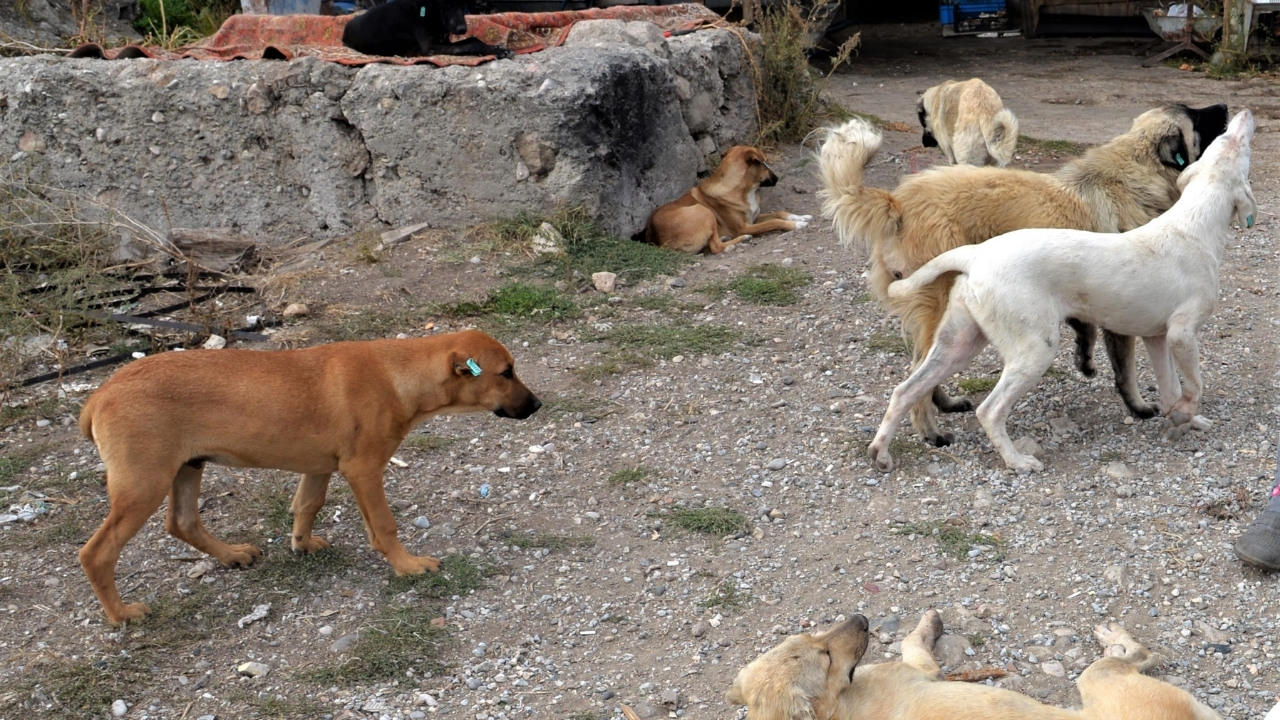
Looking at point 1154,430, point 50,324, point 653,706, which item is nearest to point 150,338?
point 50,324

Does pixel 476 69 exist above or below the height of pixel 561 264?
above

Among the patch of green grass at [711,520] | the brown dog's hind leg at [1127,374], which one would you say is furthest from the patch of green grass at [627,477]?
the brown dog's hind leg at [1127,374]

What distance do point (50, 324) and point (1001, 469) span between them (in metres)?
5.28

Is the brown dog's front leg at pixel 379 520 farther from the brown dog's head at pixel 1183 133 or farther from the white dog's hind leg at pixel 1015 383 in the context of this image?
the brown dog's head at pixel 1183 133

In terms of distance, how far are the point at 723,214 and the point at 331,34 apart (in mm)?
3600

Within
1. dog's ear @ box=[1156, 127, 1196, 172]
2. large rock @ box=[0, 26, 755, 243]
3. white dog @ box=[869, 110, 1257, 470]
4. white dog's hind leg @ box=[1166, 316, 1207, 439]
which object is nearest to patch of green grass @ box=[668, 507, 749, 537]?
white dog @ box=[869, 110, 1257, 470]

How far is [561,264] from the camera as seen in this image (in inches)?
292

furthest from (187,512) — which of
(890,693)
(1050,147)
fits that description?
(1050,147)

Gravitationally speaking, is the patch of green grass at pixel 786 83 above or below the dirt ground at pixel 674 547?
above

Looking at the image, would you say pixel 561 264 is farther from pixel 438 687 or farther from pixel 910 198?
pixel 438 687

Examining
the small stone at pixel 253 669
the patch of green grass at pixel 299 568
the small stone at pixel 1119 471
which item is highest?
the small stone at pixel 1119 471

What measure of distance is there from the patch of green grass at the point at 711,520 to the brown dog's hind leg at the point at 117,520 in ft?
6.43

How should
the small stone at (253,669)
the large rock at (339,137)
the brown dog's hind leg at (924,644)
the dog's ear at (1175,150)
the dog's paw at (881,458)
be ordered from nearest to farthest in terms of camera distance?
the brown dog's hind leg at (924,644) < the small stone at (253,669) < the dog's paw at (881,458) < the dog's ear at (1175,150) < the large rock at (339,137)

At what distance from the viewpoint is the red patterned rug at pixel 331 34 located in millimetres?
8289
